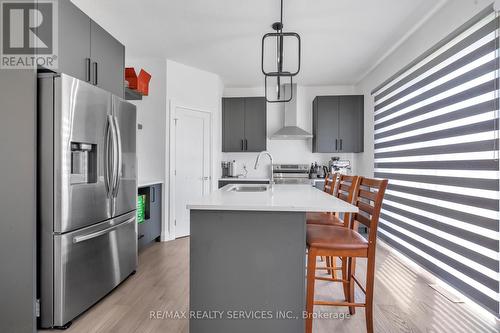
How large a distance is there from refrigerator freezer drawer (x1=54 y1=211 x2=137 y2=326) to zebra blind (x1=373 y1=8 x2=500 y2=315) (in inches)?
116

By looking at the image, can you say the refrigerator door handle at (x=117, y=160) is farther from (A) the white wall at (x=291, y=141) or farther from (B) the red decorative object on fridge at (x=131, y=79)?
(A) the white wall at (x=291, y=141)

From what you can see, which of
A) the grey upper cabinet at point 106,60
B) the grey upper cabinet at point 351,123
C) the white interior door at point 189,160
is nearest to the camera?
the grey upper cabinet at point 106,60

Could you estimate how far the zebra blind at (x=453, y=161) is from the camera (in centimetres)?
190

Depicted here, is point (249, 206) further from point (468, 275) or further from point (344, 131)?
point (344, 131)

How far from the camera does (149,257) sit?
3.11 m

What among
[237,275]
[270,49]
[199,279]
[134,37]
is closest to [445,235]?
[237,275]

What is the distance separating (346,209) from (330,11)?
2.16m

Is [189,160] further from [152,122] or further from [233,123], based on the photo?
[233,123]

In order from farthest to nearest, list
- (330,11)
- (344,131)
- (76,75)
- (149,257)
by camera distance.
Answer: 1. (344,131)
2. (149,257)
3. (330,11)
4. (76,75)

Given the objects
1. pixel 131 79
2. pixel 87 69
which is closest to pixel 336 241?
pixel 87 69

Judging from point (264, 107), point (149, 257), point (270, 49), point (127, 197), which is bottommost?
point (149, 257)

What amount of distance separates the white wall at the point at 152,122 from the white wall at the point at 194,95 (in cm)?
8

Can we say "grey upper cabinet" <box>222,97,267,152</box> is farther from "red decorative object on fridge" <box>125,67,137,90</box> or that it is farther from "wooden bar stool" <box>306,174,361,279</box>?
"wooden bar stool" <box>306,174,361,279</box>

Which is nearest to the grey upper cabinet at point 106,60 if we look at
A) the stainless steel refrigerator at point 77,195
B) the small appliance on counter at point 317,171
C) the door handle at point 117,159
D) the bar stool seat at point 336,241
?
the stainless steel refrigerator at point 77,195
